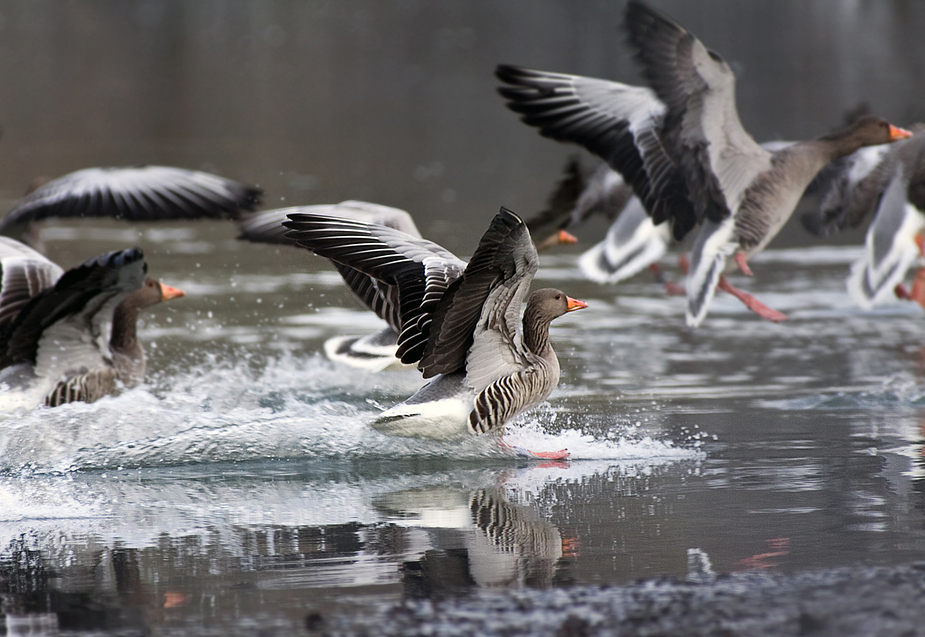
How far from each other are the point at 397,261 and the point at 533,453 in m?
1.16

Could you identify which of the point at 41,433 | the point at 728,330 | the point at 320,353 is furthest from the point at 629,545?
the point at 728,330

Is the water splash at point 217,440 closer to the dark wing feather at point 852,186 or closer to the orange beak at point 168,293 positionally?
the orange beak at point 168,293

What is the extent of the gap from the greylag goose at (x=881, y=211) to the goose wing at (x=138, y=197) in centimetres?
515

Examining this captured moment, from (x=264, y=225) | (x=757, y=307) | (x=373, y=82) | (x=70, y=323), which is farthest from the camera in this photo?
(x=373, y=82)

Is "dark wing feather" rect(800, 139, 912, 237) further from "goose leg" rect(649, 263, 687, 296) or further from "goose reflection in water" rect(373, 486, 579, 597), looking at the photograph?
"goose reflection in water" rect(373, 486, 579, 597)

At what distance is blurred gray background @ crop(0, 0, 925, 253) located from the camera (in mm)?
19453

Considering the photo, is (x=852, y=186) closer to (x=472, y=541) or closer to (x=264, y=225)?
(x=264, y=225)

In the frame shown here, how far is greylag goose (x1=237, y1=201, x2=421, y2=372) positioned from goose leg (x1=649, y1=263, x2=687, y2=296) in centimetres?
410

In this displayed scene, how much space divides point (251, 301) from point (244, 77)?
22260 millimetres

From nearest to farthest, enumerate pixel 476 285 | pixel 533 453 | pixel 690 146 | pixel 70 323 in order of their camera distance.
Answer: pixel 476 285 < pixel 533 453 < pixel 70 323 < pixel 690 146

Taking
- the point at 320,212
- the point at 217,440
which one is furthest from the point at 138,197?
the point at 217,440

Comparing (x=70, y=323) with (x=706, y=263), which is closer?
(x=70, y=323)

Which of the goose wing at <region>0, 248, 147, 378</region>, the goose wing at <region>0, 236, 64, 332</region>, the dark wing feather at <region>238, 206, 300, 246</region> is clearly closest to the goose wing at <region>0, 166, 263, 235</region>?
the dark wing feather at <region>238, 206, 300, 246</region>

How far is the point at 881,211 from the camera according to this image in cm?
1131
